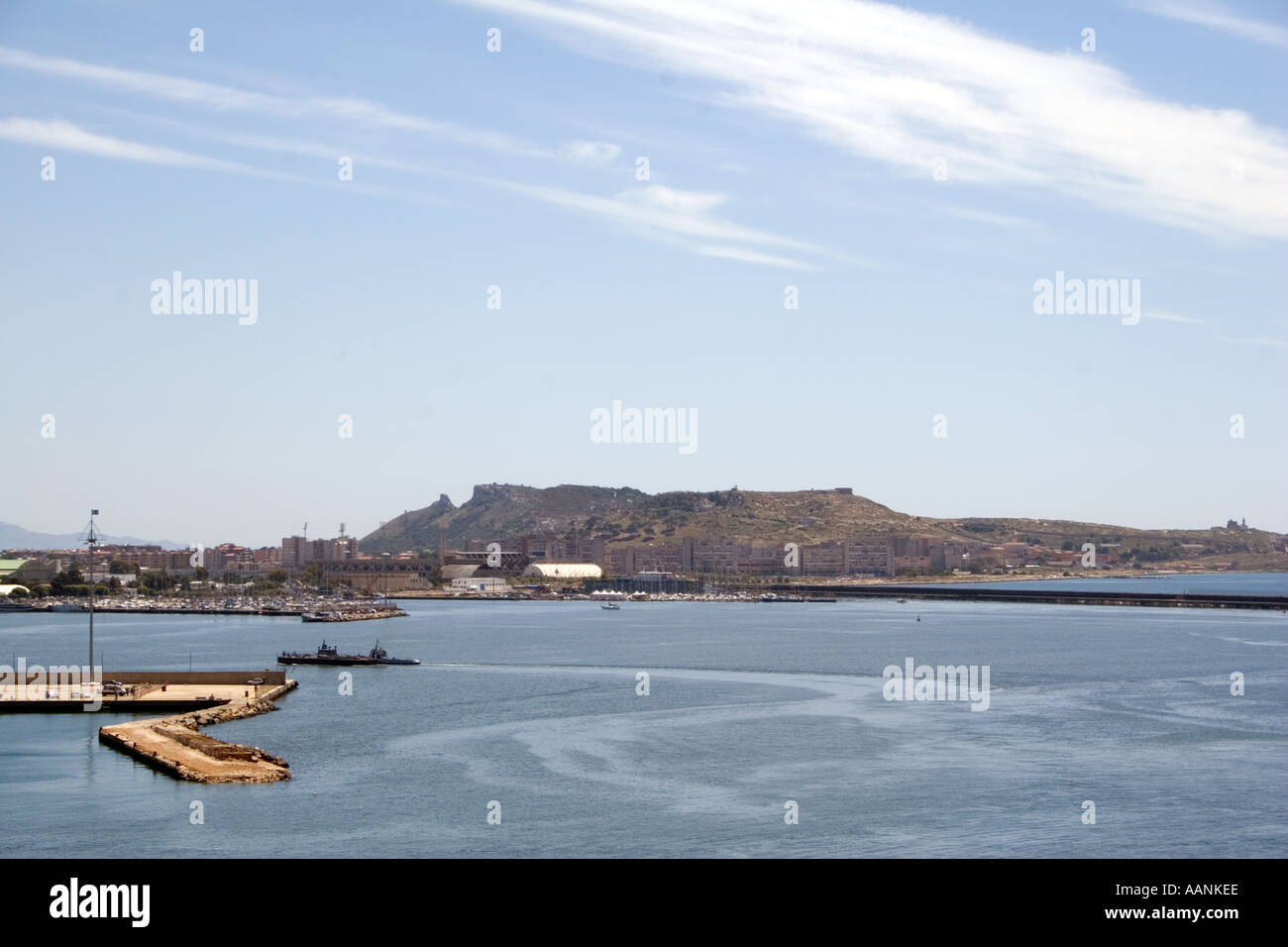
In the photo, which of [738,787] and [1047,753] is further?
[1047,753]

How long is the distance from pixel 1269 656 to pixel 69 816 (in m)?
63.9

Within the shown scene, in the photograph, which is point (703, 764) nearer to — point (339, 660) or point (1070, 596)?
point (339, 660)

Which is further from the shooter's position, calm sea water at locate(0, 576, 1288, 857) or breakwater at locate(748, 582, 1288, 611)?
breakwater at locate(748, 582, 1288, 611)

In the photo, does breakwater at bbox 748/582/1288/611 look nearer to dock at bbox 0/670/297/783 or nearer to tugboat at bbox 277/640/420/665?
tugboat at bbox 277/640/420/665

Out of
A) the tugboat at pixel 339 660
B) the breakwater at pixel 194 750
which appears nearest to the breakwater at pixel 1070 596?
the tugboat at pixel 339 660

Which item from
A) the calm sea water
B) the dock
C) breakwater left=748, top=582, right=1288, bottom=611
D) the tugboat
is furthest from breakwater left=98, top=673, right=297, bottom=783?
breakwater left=748, top=582, right=1288, bottom=611

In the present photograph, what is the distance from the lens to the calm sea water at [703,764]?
2656 centimetres

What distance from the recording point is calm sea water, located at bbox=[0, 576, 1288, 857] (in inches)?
1046
